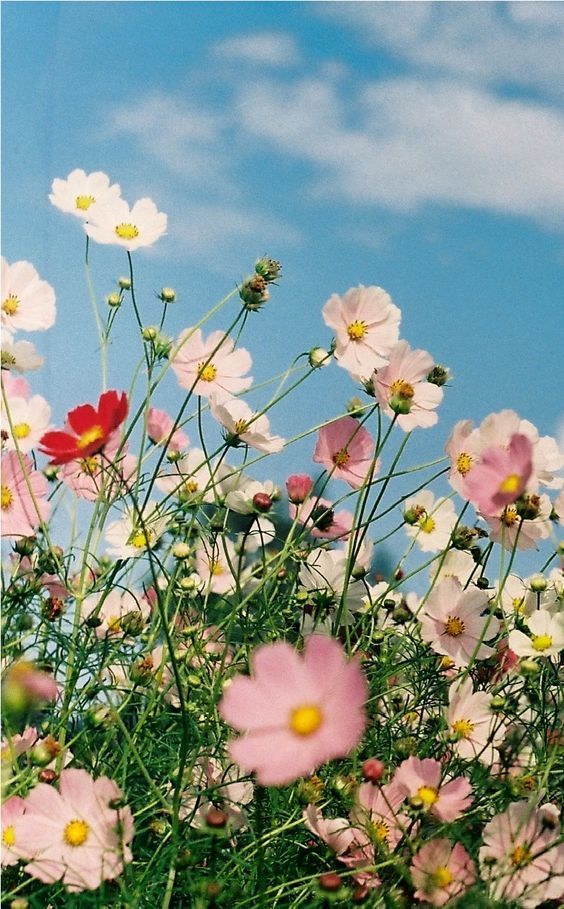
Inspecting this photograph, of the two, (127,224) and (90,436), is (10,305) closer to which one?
(127,224)

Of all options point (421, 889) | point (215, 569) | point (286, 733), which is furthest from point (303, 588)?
point (286, 733)

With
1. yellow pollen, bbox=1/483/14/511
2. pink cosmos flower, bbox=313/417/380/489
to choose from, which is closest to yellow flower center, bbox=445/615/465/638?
pink cosmos flower, bbox=313/417/380/489

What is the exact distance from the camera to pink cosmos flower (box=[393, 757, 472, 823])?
2.09 feet

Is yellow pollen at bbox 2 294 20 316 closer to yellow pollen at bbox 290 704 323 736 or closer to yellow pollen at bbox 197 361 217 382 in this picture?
yellow pollen at bbox 197 361 217 382

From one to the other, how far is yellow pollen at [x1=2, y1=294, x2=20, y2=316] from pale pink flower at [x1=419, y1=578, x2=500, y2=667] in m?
0.37

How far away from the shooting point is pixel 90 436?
557 mm

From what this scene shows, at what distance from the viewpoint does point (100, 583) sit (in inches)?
32.9

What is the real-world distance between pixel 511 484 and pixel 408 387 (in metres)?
0.26

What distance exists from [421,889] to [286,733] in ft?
0.67

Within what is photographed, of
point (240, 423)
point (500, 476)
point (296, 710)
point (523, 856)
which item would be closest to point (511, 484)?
point (500, 476)

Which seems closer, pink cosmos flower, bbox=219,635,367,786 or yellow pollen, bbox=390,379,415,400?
pink cosmos flower, bbox=219,635,367,786

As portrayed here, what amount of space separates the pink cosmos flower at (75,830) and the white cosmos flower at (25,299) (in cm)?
36

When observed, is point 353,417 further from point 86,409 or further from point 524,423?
point 86,409

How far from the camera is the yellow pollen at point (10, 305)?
83 cm
